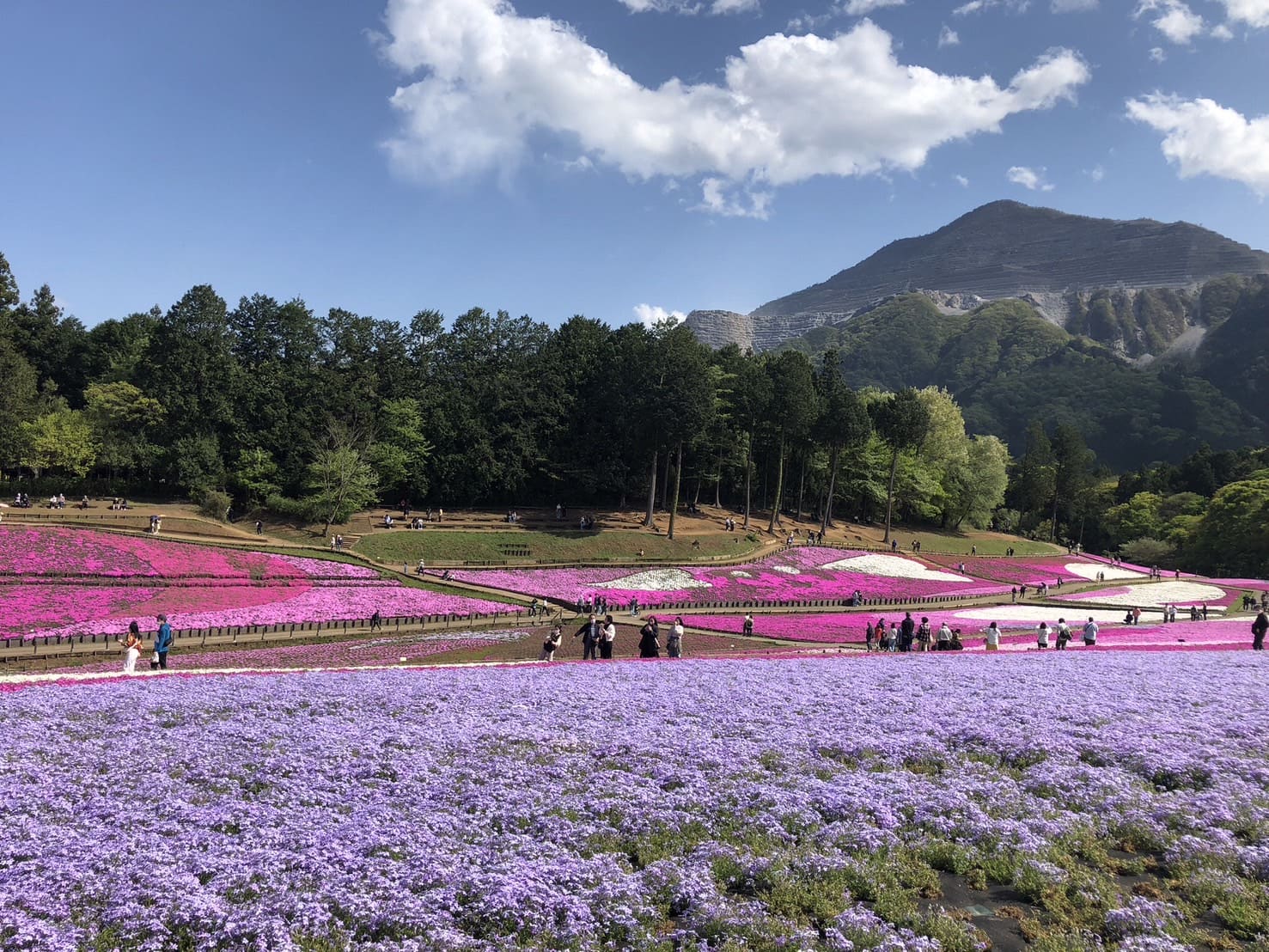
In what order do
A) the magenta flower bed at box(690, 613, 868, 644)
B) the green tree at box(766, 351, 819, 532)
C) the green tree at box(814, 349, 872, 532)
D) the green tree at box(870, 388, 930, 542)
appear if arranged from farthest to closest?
1. the green tree at box(870, 388, 930, 542)
2. the green tree at box(814, 349, 872, 532)
3. the green tree at box(766, 351, 819, 532)
4. the magenta flower bed at box(690, 613, 868, 644)

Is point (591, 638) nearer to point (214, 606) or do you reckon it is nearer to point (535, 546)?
point (214, 606)

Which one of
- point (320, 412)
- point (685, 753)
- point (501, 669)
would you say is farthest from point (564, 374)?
point (685, 753)

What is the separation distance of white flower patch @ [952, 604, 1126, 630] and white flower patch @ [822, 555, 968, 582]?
1219cm

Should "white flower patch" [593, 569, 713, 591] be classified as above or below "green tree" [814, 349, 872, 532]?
below

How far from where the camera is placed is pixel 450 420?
80812 mm

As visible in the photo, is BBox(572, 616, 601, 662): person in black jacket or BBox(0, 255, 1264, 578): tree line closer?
BBox(572, 616, 601, 662): person in black jacket

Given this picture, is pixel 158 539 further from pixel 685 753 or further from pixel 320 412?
pixel 685 753

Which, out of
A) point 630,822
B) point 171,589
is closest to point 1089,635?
point 630,822

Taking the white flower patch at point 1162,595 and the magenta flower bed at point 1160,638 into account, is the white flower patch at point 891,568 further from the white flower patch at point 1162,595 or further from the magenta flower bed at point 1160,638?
the magenta flower bed at point 1160,638

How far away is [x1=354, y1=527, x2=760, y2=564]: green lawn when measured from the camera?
58125 millimetres

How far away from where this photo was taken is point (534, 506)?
8206 cm

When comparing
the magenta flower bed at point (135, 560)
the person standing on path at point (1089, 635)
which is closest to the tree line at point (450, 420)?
the magenta flower bed at point (135, 560)

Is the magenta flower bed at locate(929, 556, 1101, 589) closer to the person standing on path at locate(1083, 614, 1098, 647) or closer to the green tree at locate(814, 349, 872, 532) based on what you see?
the green tree at locate(814, 349, 872, 532)

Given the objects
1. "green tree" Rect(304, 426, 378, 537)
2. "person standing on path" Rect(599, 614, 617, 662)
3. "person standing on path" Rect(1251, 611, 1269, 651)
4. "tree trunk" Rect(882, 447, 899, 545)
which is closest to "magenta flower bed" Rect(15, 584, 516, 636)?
"person standing on path" Rect(599, 614, 617, 662)
